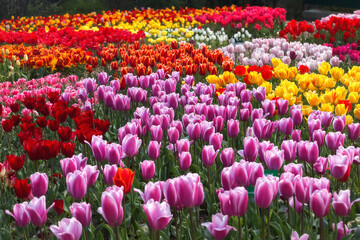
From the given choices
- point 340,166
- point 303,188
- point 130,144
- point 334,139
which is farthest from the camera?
point 334,139

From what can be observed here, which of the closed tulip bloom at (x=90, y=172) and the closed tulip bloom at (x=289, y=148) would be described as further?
the closed tulip bloom at (x=289, y=148)

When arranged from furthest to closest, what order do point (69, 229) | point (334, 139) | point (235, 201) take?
point (334, 139)
point (235, 201)
point (69, 229)

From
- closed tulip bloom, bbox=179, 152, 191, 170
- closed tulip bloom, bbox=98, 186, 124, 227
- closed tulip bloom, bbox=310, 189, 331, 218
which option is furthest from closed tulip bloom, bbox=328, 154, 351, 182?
closed tulip bloom, bbox=98, 186, 124, 227

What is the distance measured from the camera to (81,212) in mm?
2016

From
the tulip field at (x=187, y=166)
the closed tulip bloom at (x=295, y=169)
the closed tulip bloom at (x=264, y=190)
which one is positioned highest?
the closed tulip bloom at (x=264, y=190)

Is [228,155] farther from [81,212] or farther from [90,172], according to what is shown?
[81,212]

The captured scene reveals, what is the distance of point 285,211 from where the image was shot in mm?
2773

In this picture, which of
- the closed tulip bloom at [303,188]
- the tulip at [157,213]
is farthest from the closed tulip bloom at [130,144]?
the closed tulip bloom at [303,188]

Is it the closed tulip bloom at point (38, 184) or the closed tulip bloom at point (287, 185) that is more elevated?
the closed tulip bloom at point (287, 185)

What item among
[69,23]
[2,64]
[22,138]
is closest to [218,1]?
[69,23]

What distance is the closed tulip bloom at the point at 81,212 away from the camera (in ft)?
6.59

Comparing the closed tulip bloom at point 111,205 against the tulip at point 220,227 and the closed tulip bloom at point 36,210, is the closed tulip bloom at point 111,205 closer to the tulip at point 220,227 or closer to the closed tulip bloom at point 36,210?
the closed tulip bloom at point 36,210

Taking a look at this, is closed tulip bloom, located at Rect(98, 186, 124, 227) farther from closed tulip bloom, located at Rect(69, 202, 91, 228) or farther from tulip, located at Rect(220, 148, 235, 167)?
tulip, located at Rect(220, 148, 235, 167)

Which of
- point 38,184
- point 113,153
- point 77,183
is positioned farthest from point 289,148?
point 38,184
